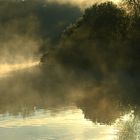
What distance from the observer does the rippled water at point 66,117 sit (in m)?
27.3

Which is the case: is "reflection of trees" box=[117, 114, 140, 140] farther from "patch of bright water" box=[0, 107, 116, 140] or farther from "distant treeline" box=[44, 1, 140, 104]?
"distant treeline" box=[44, 1, 140, 104]

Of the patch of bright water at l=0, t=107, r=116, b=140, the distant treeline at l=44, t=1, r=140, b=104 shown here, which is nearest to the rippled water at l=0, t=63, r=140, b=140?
the patch of bright water at l=0, t=107, r=116, b=140

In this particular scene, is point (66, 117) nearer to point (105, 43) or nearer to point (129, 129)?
point (129, 129)

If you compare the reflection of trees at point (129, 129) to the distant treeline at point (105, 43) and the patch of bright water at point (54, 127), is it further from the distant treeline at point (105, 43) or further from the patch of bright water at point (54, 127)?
the distant treeline at point (105, 43)

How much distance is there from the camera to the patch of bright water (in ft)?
88.1

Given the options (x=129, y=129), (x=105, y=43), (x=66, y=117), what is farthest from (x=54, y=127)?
(x=105, y=43)

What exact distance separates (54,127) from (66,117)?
382 centimetres

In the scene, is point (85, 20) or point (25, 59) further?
point (25, 59)

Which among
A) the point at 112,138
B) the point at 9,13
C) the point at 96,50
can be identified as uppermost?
the point at 9,13

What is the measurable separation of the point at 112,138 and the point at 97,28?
5915 cm

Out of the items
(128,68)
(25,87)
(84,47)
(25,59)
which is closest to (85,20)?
(84,47)

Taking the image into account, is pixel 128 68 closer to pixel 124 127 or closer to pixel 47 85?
pixel 47 85

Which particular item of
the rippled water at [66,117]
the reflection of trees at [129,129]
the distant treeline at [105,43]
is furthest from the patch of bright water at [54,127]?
the distant treeline at [105,43]

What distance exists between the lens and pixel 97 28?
84.9 meters
